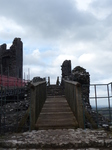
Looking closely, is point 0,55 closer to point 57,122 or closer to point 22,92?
point 22,92

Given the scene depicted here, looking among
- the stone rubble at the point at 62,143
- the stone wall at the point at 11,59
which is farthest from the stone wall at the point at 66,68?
the stone rubble at the point at 62,143

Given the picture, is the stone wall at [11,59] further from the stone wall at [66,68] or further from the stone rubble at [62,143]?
the stone rubble at [62,143]

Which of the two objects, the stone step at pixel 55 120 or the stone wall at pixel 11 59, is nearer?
the stone step at pixel 55 120

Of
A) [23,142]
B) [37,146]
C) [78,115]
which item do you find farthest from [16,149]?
[78,115]

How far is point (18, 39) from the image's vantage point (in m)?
25.1

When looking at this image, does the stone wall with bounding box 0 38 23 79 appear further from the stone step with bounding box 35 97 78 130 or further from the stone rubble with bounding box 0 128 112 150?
the stone rubble with bounding box 0 128 112 150

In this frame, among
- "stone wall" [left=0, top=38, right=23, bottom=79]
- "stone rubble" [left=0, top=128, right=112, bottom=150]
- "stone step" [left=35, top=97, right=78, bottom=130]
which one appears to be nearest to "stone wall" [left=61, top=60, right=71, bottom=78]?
"stone wall" [left=0, top=38, right=23, bottom=79]

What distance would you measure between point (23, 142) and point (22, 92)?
1142cm

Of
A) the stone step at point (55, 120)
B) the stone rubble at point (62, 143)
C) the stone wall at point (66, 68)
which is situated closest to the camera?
the stone rubble at point (62, 143)

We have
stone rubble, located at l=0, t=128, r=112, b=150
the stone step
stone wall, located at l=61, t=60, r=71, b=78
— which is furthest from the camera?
stone wall, located at l=61, t=60, r=71, b=78

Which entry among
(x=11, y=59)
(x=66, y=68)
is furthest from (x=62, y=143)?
(x=11, y=59)

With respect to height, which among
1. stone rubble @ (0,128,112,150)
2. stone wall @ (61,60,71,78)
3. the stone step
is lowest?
stone rubble @ (0,128,112,150)

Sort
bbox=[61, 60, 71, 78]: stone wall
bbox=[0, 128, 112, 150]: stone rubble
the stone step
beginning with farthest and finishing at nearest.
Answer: bbox=[61, 60, 71, 78]: stone wall < the stone step < bbox=[0, 128, 112, 150]: stone rubble

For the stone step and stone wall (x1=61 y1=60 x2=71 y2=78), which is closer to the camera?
the stone step
